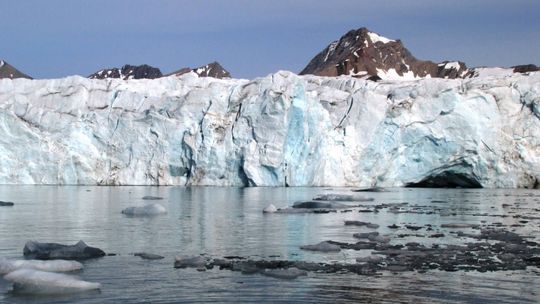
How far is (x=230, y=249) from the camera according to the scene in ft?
39.1

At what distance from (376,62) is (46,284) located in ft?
234

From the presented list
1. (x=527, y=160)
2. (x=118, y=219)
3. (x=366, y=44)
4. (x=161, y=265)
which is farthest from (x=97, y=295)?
(x=366, y=44)

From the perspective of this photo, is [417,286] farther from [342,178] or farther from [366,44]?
[366,44]

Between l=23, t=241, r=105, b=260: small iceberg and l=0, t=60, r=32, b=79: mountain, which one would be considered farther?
l=0, t=60, r=32, b=79: mountain

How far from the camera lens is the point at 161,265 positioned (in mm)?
10031

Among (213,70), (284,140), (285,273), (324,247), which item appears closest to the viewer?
(285,273)

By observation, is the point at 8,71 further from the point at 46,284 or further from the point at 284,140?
the point at 46,284

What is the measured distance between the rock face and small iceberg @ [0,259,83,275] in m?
83.7

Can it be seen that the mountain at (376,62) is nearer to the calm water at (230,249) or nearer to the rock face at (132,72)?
the rock face at (132,72)

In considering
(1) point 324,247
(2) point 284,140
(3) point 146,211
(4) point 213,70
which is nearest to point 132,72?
(4) point 213,70

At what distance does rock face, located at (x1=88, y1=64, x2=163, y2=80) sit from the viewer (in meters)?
92.1

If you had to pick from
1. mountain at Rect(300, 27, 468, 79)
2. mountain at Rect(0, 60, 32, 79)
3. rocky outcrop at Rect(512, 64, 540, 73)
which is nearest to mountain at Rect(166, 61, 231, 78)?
mountain at Rect(300, 27, 468, 79)

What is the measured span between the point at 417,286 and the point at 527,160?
32896mm

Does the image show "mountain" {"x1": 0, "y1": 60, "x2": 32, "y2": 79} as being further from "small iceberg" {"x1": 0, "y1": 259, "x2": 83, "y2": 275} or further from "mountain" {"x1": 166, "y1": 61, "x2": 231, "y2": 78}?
"small iceberg" {"x1": 0, "y1": 259, "x2": 83, "y2": 275}
